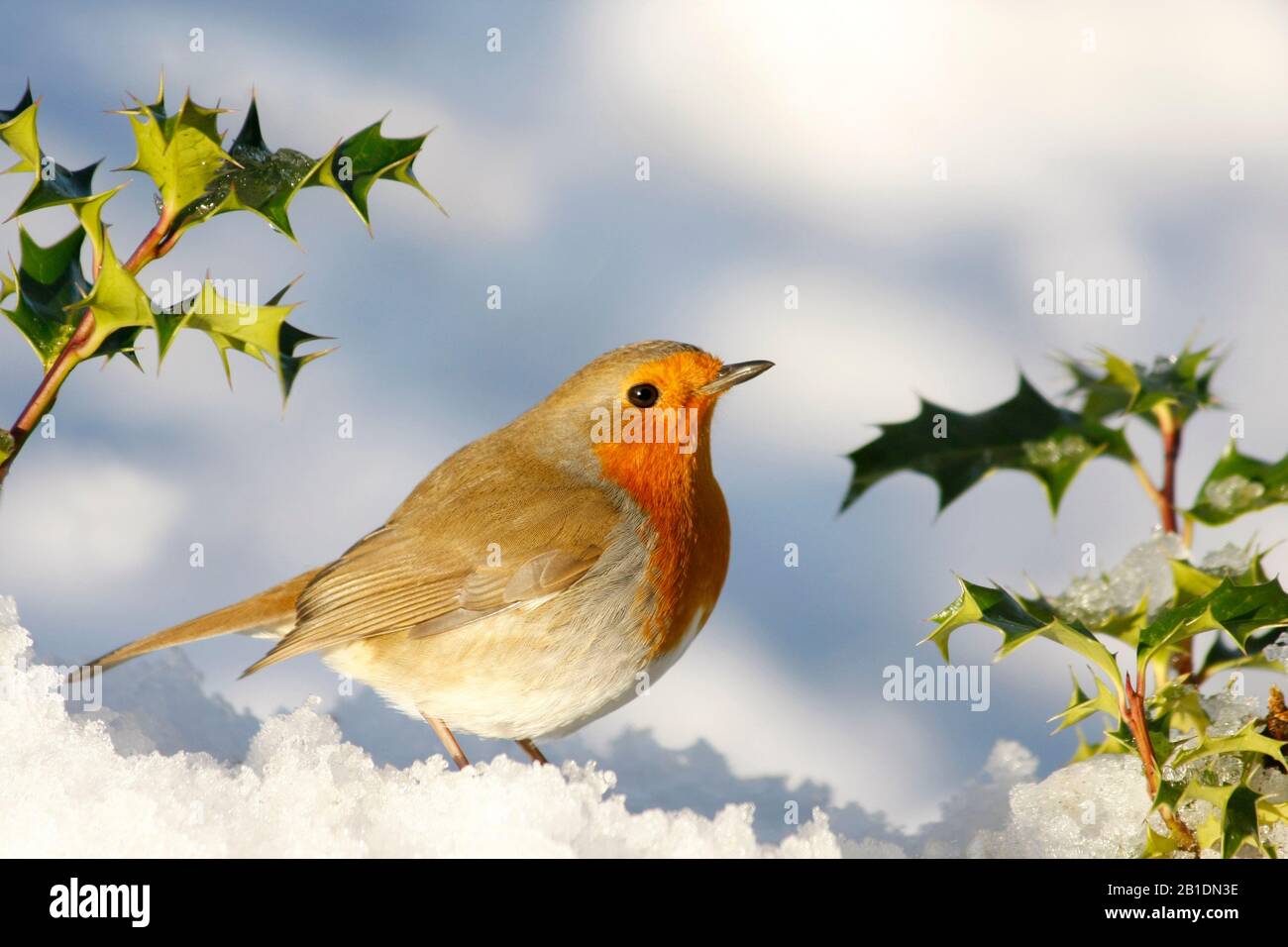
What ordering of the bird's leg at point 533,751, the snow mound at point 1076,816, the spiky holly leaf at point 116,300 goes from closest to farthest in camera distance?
the spiky holly leaf at point 116,300, the snow mound at point 1076,816, the bird's leg at point 533,751

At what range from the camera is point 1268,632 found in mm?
2912

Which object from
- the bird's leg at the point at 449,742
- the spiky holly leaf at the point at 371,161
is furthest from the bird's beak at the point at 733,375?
the bird's leg at the point at 449,742

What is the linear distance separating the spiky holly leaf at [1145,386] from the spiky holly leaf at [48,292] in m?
2.57

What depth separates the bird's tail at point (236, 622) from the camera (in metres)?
3.36

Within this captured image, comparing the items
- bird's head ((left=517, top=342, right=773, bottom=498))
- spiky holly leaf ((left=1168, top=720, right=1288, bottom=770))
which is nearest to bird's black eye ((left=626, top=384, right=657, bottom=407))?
bird's head ((left=517, top=342, right=773, bottom=498))

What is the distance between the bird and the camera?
3084 millimetres

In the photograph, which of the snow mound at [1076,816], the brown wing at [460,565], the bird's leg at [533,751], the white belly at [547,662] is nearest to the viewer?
the snow mound at [1076,816]

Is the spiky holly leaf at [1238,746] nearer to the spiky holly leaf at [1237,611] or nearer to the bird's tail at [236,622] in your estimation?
the spiky holly leaf at [1237,611]

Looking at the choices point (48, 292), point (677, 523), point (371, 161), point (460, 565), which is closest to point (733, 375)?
point (677, 523)

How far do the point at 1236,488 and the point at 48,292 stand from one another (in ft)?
9.60

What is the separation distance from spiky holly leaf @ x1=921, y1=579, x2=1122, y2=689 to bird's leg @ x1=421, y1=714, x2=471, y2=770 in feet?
4.73

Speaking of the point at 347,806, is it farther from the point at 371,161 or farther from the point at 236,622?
the point at 371,161

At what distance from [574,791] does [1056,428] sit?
1.74 metres
